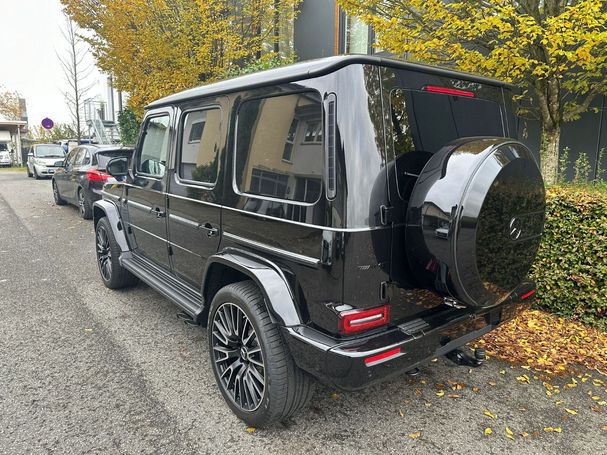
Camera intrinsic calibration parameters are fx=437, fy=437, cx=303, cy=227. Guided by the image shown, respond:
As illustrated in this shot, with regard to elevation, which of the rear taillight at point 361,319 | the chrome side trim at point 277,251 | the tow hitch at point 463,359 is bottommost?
the tow hitch at point 463,359

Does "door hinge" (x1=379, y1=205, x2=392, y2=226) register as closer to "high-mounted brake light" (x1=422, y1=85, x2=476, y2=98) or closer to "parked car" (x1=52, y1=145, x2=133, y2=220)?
"high-mounted brake light" (x1=422, y1=85, x2=476, y2=98)

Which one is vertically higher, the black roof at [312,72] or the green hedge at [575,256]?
the black roof at [312,72]

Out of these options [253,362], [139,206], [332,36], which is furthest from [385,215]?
[332,36]

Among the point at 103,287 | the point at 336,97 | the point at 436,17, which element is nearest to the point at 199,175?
the point at 336,97

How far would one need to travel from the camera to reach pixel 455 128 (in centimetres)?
257

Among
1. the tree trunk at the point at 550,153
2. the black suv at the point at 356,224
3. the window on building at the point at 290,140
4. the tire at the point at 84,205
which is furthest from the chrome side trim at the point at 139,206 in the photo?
the tire at the point at 84,205

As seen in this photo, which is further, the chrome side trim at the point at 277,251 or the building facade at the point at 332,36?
the building facade at the point at 332,36

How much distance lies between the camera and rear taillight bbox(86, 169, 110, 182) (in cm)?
888

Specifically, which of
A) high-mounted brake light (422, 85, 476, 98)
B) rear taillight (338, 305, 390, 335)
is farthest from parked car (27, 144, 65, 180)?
rear taillight (338, 305, 390, 335)

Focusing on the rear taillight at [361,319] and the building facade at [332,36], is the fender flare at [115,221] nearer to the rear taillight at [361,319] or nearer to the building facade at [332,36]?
the rear taillight at [361,319]

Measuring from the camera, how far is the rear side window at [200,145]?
119 inches

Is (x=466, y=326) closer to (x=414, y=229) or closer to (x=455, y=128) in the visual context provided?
(x=414, y=229)

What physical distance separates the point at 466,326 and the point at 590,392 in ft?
4.26

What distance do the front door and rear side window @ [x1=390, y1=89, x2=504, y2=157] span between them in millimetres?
2097
